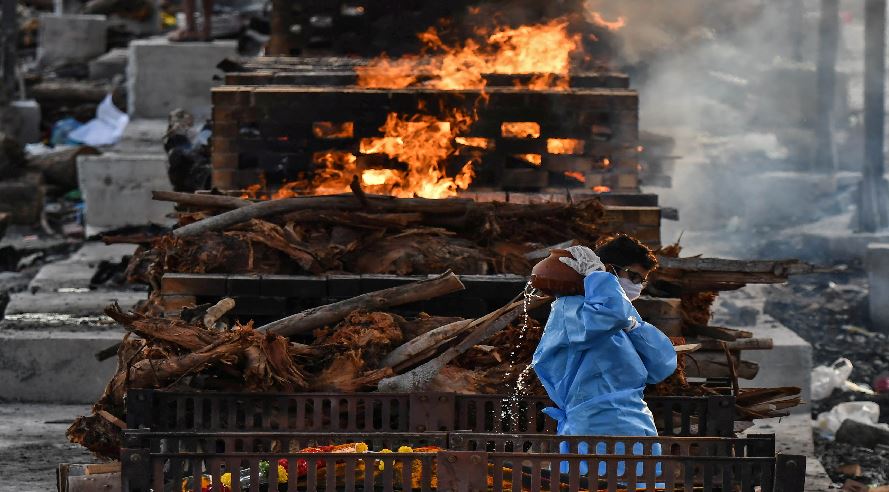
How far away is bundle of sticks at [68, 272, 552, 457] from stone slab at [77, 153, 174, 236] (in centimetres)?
844

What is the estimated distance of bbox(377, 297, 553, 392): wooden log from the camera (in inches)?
254

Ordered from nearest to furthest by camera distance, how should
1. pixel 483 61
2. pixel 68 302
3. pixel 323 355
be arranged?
pixel 323 355 → pixel 68 302 → pixel 483 61

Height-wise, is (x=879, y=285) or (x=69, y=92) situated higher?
(x=69, y=92)

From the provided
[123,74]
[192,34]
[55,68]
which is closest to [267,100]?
Result: [192,34]

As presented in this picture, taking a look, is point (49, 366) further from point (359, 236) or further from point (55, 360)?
point (359, 236)

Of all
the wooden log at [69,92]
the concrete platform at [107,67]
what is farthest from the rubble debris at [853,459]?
the concrete platform at [107,67]

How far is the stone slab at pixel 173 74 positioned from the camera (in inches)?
662

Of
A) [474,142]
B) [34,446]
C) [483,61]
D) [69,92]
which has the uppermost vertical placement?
[69,92]

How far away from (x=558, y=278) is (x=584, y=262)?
0.39 ft

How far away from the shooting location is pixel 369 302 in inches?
282

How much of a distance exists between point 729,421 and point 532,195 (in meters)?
3.79

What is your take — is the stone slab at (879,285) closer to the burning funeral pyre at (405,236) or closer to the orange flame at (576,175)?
the burning funeral pyre at (405,236)

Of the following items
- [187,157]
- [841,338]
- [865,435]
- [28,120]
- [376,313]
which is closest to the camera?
[376,313]

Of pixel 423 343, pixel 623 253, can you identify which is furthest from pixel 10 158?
pixel 623 253
